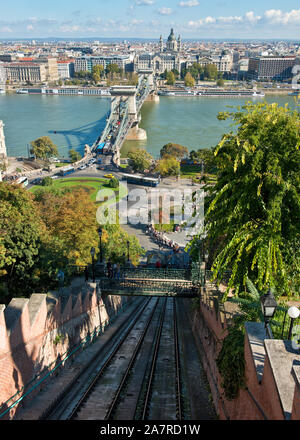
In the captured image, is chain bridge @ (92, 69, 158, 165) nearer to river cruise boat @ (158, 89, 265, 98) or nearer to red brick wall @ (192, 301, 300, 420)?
river cruise boat @ (158, 89, 265, 98)

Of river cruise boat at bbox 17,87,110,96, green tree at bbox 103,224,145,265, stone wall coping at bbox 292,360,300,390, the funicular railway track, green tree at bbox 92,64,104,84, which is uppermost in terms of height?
green tree at bbox 92,64,104,84

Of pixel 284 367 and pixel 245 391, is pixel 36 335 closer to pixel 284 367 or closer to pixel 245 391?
pixel 245 391

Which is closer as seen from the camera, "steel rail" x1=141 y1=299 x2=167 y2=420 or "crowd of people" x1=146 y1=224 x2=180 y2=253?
"steel rail" x1=141 y1=299 x2=167 y2=420

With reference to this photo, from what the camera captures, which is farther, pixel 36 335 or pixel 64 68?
pixel 64 68

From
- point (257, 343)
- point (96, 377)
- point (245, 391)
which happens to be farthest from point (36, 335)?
point (257, 343)

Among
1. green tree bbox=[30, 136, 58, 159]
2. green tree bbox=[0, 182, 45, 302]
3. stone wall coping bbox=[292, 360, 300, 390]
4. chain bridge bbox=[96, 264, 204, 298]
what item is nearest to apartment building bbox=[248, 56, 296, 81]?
green tree bbox=[30, 136, 58, 159]
